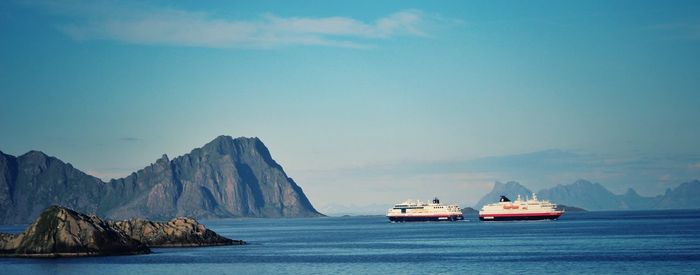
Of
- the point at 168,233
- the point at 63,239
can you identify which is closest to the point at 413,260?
the point at 63,239

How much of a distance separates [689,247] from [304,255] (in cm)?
5010

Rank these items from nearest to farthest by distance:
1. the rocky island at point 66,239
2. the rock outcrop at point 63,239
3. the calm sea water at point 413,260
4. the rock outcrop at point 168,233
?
the calm sea water at point 413,260
the rock outcrop at point 63,239
the rocky island at point 66,239
the rock outcrop at point 168,233

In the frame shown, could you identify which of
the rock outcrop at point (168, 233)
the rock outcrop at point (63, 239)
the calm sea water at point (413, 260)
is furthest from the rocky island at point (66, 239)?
the rock outcrop at point (168, 233)

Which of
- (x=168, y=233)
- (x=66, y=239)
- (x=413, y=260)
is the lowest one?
(x=413, y=260)

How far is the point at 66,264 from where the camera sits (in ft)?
367

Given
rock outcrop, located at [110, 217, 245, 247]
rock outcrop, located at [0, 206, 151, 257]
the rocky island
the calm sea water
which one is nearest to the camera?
the calm sea water

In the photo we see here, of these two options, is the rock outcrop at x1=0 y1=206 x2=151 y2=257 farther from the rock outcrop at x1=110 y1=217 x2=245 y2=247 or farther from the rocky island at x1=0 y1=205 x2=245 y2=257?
the rock outcrop at x1=110 y1=217 x2=245 y2=247

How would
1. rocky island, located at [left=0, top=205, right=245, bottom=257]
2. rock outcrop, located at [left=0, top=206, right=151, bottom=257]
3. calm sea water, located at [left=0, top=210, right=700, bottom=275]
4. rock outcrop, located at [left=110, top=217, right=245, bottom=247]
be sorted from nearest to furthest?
calm sea water, located at [left=0, top=210, right=700, bottom=275], rock outcrop, located at [left=0, top=206, right=151, bottom=257], rocky island, located at [left=0, top=205, right=245, bottom=257], rock outcrop, located at [left=110, top=217, right=245, bottom=247]

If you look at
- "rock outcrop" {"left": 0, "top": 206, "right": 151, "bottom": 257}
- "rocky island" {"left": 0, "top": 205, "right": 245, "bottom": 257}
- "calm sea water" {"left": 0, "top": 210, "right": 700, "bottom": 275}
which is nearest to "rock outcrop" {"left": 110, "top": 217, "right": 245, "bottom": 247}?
"calm sea water" {"left": 0, "top": 210, "right": 700, "bottom": 275}

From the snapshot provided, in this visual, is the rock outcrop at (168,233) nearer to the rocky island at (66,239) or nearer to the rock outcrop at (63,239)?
the rocky island at (66,239)

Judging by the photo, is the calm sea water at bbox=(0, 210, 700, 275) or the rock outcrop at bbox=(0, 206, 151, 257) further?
the rock outcrop at bbox=(0, 206, 151, 257)

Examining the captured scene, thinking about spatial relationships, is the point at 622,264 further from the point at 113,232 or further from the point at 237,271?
the point at 113,232

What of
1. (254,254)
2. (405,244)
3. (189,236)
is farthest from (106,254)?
(405,244)

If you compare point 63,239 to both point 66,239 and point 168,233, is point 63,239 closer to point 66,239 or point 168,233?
point 66,239
